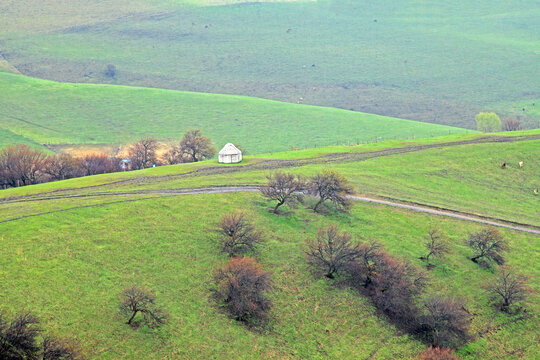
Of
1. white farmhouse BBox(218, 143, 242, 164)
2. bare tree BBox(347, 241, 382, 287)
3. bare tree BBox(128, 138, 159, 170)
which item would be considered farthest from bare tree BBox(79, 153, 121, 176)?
bare tree BBox(347, 241, 382, 287)

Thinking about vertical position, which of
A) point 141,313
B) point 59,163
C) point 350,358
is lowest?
point 350,358

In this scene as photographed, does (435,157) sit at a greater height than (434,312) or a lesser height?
greater

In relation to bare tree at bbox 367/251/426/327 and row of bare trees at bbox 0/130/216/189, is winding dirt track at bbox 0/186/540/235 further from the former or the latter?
row of bare trees at bbox 0/130/216/189

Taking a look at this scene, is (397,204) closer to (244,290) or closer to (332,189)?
(332,189)

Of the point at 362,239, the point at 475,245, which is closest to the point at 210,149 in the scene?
the point at 362,239

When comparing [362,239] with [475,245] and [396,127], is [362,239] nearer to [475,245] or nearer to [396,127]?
[475,245]

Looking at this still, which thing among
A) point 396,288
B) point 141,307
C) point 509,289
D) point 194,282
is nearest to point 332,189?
point 396,288
